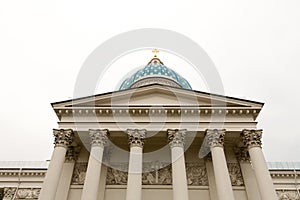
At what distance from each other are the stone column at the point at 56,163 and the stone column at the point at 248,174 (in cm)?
1024

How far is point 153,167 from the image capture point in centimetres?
1648

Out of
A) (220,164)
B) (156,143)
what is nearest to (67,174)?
(156,143)

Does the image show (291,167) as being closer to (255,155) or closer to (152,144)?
(255,155)

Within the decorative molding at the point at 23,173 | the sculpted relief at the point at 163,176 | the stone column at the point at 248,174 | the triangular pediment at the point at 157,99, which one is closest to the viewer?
the stone column at the point at 248,174

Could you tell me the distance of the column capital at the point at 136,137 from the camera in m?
15.0

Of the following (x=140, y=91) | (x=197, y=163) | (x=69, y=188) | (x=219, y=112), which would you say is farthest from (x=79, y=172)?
(x=219, y=112)

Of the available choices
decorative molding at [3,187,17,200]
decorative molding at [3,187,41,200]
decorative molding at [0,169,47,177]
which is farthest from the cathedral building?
decorative molding at [3,187,17,200]

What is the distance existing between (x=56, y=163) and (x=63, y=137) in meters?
1.53

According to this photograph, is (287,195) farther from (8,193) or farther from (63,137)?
(8,193)

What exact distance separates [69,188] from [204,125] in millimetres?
8630

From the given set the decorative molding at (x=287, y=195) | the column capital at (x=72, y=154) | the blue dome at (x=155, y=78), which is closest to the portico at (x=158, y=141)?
the column capital at (x=72, y=154)

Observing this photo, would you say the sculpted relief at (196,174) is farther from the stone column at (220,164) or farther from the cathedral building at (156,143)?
the stone column at (220,164)

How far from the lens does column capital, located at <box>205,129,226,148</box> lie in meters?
15.0

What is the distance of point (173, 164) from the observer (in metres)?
14.3
